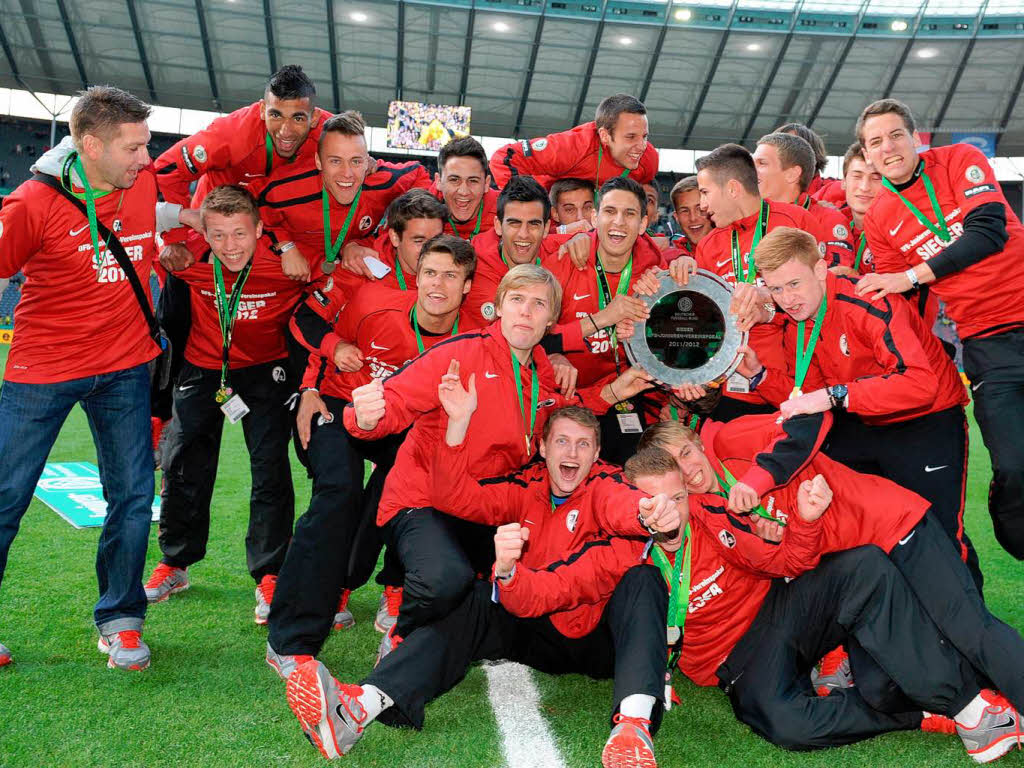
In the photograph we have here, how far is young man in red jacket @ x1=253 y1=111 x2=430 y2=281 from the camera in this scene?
452 cm

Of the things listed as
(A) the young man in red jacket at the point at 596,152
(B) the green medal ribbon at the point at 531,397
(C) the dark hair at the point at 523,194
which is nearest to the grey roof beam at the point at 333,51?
(A) the young man in red jacket at the point at 596,152

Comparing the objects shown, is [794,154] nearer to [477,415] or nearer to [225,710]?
[477,415]

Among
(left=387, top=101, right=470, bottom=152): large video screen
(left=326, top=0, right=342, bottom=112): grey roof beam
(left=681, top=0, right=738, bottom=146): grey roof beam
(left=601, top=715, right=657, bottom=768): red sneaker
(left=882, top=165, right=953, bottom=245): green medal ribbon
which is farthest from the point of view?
(left=387, top=101, right=470, bottom=152): large video screen

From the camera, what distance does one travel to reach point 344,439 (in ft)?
13.0

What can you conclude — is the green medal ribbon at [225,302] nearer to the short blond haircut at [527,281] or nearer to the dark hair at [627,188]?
the short blond haircut at [527,281]

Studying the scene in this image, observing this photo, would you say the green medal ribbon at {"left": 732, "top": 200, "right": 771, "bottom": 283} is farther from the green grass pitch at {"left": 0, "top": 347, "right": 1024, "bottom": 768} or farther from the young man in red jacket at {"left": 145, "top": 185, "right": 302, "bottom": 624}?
the young man in red jacket at {"left": 145, "top": 185, "right": 302, "bottom": 624}

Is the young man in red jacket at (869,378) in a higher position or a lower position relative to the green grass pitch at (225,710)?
higher

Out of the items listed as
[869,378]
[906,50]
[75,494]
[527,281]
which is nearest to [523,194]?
[527,281]

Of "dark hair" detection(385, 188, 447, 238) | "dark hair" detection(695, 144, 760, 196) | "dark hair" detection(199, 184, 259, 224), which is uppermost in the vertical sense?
"dark hair" detection(695, 144, 760, 196)

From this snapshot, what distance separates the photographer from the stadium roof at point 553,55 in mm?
24828

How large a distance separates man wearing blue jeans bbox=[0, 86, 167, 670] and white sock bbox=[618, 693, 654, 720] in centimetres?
208

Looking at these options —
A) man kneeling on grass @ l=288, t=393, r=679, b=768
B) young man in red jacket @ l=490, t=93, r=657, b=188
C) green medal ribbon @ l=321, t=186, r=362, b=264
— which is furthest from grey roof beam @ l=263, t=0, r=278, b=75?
man kneeling on grass @ l=288, t=393, r=679, b=768

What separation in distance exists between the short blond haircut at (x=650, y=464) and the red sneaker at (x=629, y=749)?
38.7 inches

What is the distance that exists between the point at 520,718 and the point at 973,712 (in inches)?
62.0
